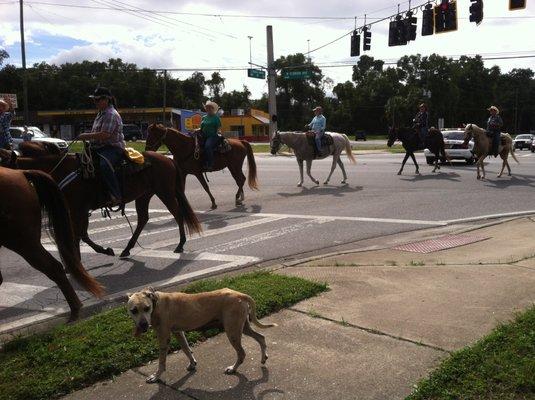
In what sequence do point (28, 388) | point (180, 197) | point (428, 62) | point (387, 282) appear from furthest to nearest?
point (428, 62)
point (180, 197)
point (387, 282)
point (28, 388)

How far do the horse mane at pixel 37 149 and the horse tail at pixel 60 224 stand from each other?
2.02 m

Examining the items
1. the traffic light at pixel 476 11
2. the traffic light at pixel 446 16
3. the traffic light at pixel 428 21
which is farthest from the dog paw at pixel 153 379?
the traffic light at pixel 428 21

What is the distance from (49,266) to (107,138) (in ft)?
9.39

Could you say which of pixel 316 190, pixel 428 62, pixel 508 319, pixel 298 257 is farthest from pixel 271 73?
pixel 428 62

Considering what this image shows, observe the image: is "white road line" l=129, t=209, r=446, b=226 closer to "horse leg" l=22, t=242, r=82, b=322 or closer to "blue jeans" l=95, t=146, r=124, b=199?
"blue jeans" l=95, t=146, r=124, b=199

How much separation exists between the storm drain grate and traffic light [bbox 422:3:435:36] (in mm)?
17248

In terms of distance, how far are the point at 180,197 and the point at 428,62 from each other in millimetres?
99128

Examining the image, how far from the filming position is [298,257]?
8211 millimetres

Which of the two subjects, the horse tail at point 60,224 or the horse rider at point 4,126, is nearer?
the horse tail at point 60,224

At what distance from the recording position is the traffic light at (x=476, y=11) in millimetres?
21234

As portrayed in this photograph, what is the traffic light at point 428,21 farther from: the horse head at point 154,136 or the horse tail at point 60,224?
the horse tail at point 60,224

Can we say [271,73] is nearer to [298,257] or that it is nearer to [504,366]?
[298,257]

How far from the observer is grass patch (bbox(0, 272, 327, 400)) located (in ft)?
12.8

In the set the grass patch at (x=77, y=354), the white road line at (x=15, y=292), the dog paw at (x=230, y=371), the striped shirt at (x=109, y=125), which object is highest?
the striped shirt at (x=109, y=125)
